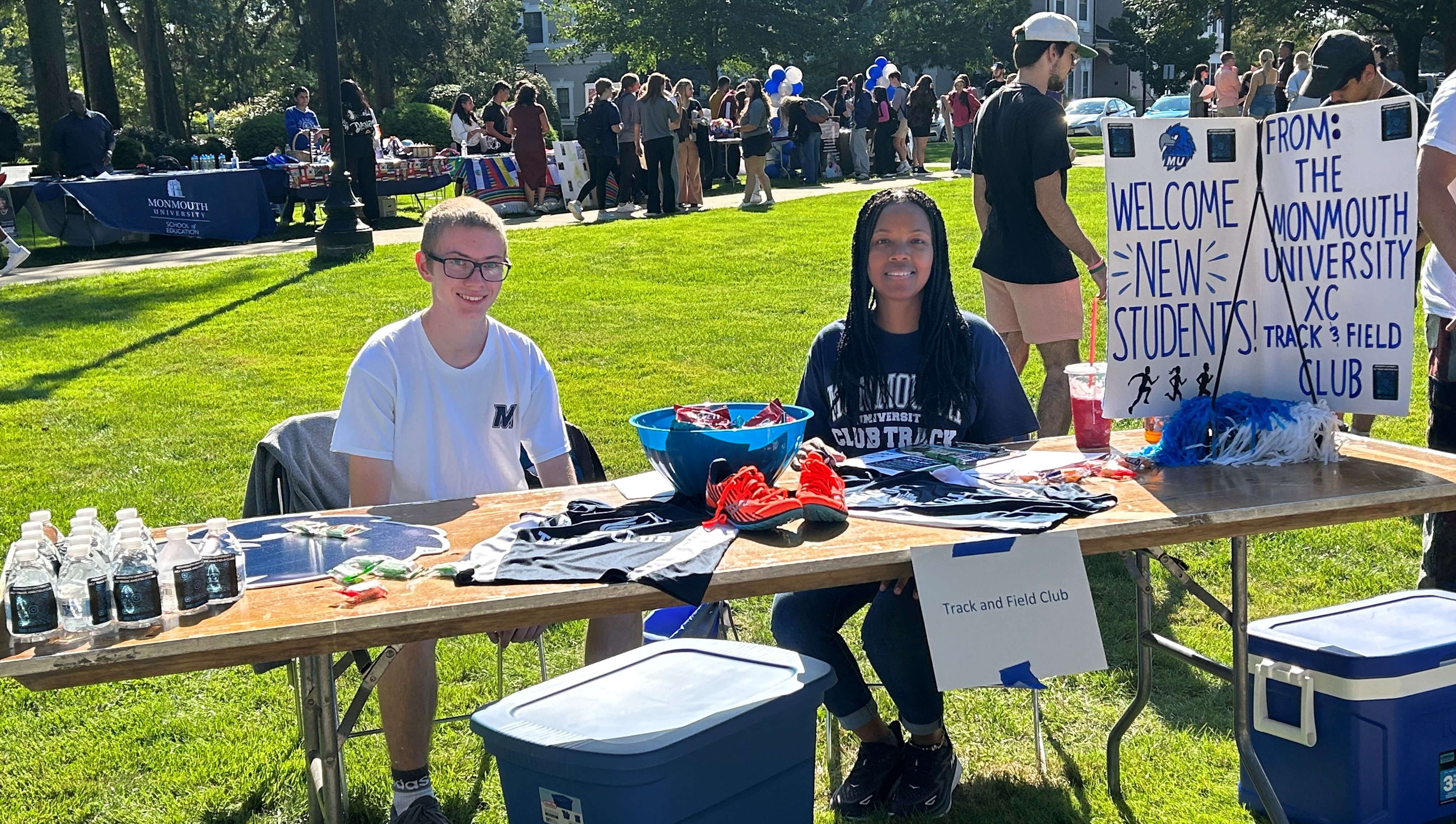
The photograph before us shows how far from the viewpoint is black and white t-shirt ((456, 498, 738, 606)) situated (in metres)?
2.40

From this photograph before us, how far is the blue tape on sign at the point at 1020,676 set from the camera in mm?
2629

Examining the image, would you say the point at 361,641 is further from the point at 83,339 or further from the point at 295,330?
the point at 83,339

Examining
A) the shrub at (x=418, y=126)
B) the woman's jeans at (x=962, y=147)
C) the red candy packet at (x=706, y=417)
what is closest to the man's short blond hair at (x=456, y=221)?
the red candy packet at (x=706, y=417)

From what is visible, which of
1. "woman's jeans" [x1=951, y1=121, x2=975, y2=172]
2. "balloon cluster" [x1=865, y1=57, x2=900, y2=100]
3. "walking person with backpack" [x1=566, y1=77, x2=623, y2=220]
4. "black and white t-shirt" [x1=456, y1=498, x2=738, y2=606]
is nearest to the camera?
"black and white t-shirt" [x1=456, y1=498, x2=738, y2=606]

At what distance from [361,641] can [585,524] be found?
2.15 feet

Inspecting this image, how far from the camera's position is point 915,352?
3.62 m

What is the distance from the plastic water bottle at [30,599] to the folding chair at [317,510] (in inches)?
21.3

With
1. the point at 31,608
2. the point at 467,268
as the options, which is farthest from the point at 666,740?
the point at 467,268

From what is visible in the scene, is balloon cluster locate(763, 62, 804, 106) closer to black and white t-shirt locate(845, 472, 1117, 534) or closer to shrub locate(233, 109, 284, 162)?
shrub locate(233, 109, 284, 162)

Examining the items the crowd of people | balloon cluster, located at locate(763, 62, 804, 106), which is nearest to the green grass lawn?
the crowd of people

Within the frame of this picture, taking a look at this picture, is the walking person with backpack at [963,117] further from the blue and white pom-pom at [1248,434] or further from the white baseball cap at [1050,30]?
the blue and white pom-pom at [1248,434]

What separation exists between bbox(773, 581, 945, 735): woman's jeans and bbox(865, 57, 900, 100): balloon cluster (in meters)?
19.4

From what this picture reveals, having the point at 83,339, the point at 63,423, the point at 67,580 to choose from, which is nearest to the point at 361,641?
the point at 67,580

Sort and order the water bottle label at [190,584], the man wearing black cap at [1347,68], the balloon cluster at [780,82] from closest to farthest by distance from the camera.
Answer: the water bottle label at [190,584] < the man wearing black cap at [1347,68] < the balloon cluster at [780,82]
